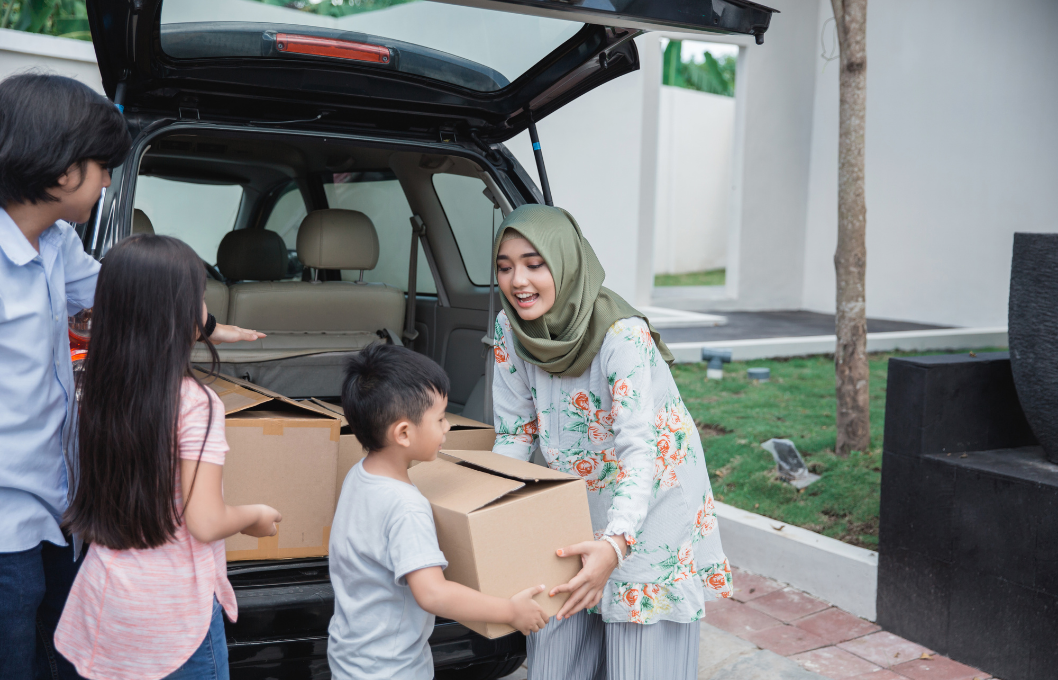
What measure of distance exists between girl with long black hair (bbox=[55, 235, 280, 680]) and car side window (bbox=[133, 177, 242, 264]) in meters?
2.79

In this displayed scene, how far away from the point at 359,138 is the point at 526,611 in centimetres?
162

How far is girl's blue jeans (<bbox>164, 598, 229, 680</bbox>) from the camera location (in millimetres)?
1540

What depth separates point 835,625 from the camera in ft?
10.5

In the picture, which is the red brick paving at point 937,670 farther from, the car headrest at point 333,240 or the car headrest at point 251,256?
the car headrest at point 251,256

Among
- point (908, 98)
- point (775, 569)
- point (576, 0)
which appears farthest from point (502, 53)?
point (908, 98)

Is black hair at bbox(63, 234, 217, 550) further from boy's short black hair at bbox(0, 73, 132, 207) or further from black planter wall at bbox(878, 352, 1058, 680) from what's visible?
black planter wall at bbox(878, 352, 1058, 680)

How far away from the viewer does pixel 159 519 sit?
4.78 feet

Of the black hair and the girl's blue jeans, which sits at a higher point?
the black hair

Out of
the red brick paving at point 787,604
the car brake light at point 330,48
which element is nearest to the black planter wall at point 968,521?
the red brick paving at point 787,604

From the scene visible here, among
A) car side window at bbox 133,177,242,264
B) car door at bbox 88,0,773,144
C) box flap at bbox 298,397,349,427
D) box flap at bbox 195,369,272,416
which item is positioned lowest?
box flap at bbox 298,397,349,427

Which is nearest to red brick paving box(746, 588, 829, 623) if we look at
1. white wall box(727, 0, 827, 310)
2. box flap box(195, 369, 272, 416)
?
box flap box(195, 369, 272, 416)

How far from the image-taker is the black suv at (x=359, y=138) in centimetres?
207

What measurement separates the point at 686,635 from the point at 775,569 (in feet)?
5.80

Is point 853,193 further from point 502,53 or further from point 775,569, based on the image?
point 502,53
